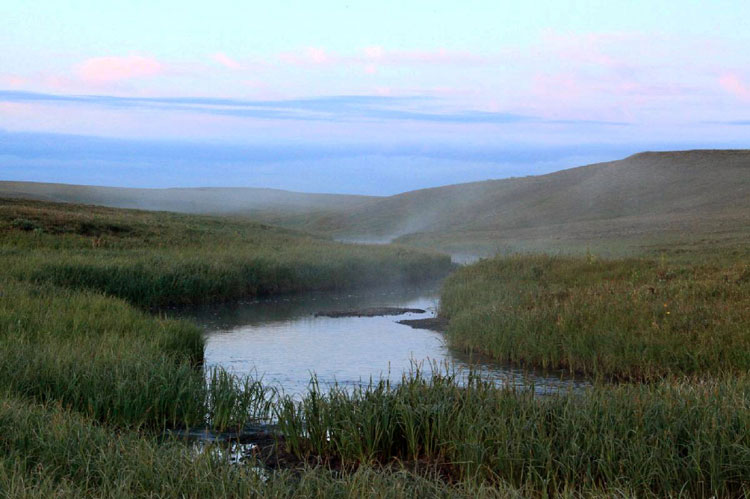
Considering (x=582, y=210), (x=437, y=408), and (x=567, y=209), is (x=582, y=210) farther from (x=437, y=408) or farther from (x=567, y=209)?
(x=437, y=408)

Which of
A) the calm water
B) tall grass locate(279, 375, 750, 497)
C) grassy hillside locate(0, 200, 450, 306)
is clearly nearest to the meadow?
tall grass locate(279, 375, 750, 497)

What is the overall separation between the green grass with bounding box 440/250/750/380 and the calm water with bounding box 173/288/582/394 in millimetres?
705

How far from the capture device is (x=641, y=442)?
7109 mm

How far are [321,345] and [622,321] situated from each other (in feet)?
21.5

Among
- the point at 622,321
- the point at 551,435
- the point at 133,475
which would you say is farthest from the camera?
the point at 622,321

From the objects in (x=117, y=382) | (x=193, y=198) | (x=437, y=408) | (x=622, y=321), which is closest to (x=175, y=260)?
(x=622, y=321)

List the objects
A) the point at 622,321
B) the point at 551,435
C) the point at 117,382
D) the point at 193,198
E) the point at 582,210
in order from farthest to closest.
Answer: the point at 193,198 → the point at 582,210 → the point at 622,321 → the point at 117,382 → the point at 551,435

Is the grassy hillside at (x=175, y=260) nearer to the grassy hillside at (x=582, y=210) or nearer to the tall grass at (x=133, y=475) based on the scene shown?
the grassy hillside at (x=582, y=210)

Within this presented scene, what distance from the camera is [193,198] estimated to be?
402ft

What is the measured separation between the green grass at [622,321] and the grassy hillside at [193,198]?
73.4 metres

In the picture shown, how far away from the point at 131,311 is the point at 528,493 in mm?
12490

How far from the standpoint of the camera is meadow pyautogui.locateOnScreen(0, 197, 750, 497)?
6.43 m

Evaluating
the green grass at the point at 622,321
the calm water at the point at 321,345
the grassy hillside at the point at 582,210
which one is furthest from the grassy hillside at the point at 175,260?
the green grass at the point at 622,321

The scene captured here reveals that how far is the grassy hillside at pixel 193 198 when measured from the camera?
97.5 metres
